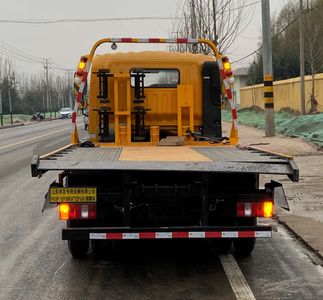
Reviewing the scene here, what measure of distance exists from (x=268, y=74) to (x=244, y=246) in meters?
14.0

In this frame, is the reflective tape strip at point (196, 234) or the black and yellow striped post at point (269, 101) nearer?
the reflective tape strip at point (196, 234)

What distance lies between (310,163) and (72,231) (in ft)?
30.6

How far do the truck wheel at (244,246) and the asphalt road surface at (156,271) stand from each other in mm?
87

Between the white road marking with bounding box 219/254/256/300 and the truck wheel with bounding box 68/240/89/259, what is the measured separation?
144 centimetres

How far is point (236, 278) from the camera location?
4.90m

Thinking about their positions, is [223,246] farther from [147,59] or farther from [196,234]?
[147,59]

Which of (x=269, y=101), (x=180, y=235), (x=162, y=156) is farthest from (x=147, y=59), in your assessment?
(x=269, y=101)

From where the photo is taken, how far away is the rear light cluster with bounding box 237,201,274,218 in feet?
15.9

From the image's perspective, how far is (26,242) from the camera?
6.43m

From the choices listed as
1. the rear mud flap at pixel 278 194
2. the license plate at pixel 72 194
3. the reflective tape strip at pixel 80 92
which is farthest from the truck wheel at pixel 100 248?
the reflective tape strip at pixel 80 92

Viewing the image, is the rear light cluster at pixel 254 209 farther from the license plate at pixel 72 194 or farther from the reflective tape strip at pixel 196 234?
the license plate at pixel 72 194

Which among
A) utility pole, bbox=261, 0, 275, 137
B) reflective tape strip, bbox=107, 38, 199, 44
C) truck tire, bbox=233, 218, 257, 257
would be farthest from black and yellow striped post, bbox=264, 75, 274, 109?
truck tire, bbox=233, 218, 257, 257

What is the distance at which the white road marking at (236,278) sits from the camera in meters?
4.45

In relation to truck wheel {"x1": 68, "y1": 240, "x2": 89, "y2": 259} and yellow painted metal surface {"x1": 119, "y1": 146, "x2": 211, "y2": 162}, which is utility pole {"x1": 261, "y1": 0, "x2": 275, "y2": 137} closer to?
yellow painted metal surface {"x1": 119, "y1": 146, "x2": 211, "y2": 162}
